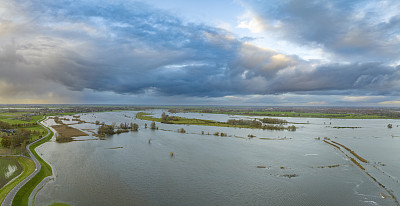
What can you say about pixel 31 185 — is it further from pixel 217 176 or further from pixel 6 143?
pixel 6 143

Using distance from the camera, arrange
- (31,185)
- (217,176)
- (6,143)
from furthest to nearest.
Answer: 1. (6,143)
2. (217,176)
3. (31,185)

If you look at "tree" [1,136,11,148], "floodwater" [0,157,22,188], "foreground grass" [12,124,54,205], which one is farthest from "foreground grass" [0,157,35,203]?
"tree" [1,136,11,148]

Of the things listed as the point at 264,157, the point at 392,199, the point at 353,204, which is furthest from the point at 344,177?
the point at 264,157

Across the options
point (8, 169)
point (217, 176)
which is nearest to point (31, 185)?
point (8, 169)

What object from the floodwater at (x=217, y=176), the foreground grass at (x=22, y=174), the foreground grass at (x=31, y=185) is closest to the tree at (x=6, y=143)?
the floodwater at (x=217, y=176)

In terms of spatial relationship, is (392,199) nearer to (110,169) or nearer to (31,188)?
(110,169)
